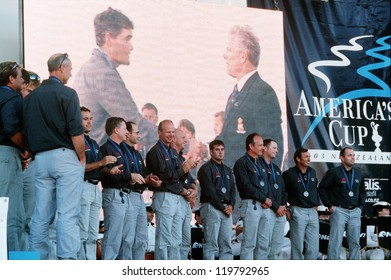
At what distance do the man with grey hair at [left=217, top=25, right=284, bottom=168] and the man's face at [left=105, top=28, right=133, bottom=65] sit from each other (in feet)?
3.91

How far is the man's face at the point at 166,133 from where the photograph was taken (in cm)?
758

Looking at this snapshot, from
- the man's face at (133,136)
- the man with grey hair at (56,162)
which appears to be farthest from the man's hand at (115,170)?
the man with grey hair at (56,162)

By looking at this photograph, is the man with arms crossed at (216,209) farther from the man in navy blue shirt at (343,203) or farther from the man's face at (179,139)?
the man in navy blue shirt at (343,203)

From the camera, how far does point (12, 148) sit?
5.62 m

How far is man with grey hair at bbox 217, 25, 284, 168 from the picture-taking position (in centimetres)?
857

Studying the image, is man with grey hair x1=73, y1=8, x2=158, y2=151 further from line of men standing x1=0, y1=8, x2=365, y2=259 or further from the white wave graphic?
the white wave graphic

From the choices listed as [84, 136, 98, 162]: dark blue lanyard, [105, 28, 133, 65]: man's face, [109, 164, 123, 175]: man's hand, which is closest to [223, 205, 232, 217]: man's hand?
[109, 164, 123, 175]: man's hand

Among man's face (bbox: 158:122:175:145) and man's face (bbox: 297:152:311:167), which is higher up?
man's face (bbox: 158:122:175:145)

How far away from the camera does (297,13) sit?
9.06m

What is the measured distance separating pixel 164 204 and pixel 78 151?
7.02ft

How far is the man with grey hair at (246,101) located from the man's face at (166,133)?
1.01m

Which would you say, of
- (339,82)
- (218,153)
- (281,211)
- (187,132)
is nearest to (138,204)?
(218,153)

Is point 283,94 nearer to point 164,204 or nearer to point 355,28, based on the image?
point 355,28

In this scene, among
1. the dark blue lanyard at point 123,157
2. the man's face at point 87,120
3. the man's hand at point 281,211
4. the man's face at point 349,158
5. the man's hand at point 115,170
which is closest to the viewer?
the man's hand at point 115,170
